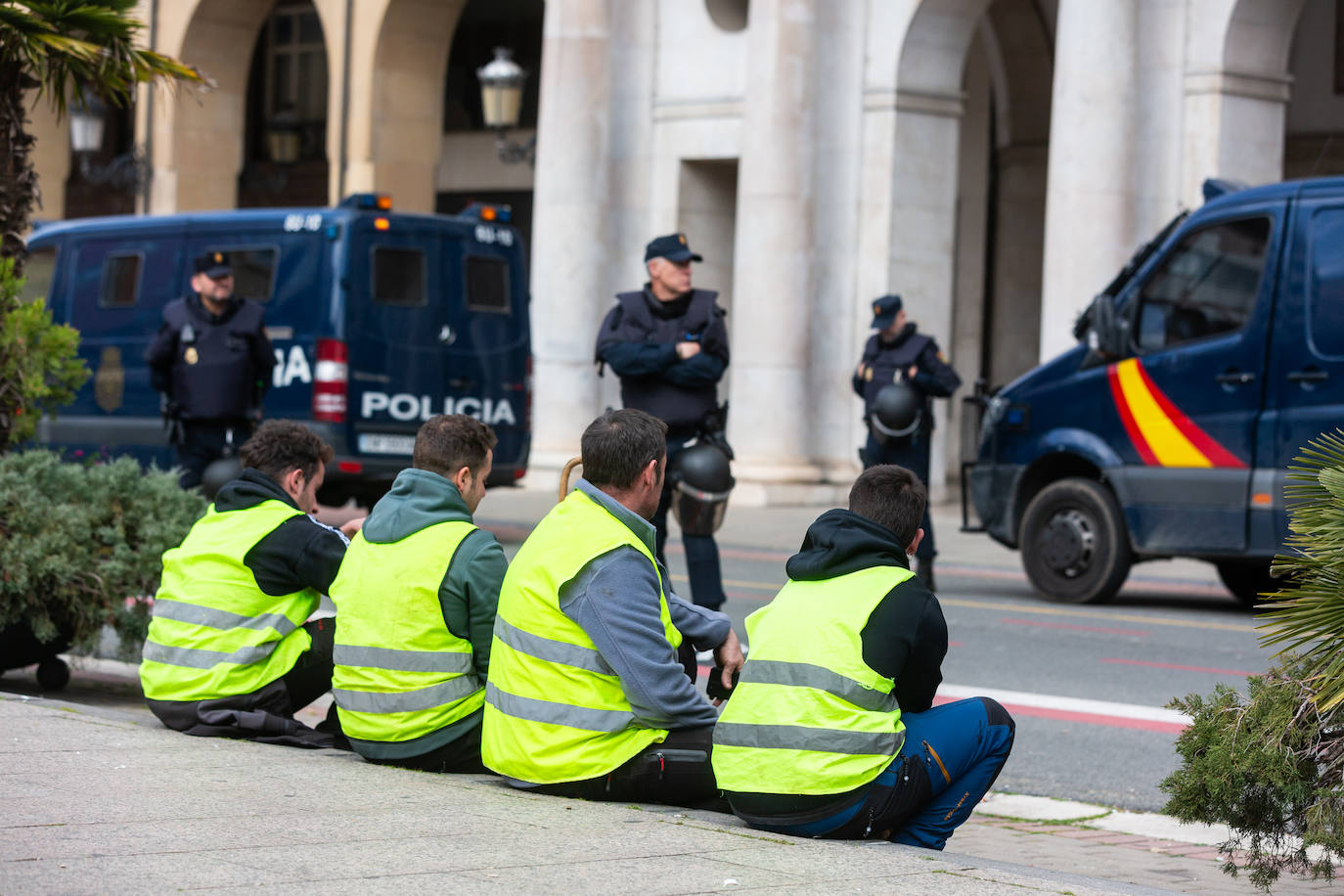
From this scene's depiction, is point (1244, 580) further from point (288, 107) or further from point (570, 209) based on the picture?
point (288, 107)

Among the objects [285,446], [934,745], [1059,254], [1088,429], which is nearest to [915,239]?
[1059,254]

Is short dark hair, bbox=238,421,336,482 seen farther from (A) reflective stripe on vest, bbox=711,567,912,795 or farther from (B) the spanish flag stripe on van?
(B) the spanish flag stripe on van

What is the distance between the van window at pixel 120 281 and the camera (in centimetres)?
1669

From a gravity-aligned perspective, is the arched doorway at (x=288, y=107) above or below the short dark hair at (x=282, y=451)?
above

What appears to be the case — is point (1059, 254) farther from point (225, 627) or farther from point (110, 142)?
point (110, 142)

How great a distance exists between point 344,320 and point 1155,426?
6.24 m

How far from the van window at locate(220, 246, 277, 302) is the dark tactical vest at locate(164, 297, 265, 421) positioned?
12.7 ft

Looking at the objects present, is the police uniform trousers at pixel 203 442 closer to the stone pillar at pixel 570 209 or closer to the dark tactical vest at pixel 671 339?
the dark tactical vest at pixel 671 339

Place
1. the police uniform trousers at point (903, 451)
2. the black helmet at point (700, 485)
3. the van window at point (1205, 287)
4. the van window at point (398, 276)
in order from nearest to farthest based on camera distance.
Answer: the black helmet at point (700, 485) < the van window at point (1205, 287) < the police uniform trousers at point (903, 451) < the van window at point (398, 276)

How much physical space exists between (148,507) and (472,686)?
2.55 meters

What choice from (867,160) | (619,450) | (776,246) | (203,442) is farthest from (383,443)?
(619,450)

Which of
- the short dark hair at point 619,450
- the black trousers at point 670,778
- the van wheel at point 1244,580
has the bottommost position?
the van wheel at point 1244,580

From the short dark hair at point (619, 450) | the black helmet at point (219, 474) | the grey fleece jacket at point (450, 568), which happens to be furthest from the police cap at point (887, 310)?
the short dark hair at point (619, 450)

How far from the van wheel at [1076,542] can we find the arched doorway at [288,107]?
748 inches
